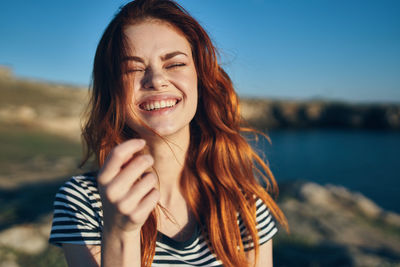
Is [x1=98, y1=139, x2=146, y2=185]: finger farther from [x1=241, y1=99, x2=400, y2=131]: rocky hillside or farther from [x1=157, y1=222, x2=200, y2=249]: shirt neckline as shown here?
[x1=241, y1=99, x2=400, y2=131]: rocky hillside

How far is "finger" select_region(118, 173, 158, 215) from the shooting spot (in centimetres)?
120

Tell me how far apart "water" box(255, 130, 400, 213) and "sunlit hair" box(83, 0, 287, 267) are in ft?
38.8

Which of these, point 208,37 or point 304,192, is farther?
point 304,192

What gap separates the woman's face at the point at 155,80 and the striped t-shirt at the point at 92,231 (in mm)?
587

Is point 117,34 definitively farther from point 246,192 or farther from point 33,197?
point 33,197

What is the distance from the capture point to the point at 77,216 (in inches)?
71.6

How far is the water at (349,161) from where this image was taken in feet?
67.5

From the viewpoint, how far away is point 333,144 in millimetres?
41844

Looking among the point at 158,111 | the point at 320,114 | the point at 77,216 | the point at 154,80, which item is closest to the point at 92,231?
the point at 77,216

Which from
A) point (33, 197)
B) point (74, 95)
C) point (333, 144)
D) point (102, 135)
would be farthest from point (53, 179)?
point (74, 95)

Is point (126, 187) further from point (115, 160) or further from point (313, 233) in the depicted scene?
point (313, 233)

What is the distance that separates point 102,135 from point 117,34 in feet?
2.47

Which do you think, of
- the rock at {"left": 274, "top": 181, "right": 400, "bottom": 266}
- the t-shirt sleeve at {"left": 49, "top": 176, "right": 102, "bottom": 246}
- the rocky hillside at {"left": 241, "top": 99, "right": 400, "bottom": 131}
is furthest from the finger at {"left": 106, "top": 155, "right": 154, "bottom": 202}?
the rocky hillside at {"left": 241, "top": 99, "right": 400, "bottom": 131}

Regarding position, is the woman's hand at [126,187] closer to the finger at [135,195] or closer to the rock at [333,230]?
the finger at [135,195]
